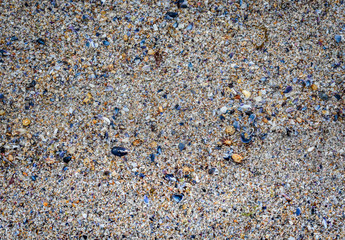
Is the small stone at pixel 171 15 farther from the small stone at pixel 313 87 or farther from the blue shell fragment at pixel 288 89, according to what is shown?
the small stone at pixel 313 87

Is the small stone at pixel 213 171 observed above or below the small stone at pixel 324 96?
A: below

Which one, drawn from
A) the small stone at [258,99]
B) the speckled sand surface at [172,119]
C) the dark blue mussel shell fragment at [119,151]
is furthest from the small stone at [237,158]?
the dark blue mussel shell fragment at [119,151]

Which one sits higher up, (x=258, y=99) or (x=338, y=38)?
(x=338, y=38)

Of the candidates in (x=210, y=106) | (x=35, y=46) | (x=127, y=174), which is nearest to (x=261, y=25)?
(x=210, y=106)

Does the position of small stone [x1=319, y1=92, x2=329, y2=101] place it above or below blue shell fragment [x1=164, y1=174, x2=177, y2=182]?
above

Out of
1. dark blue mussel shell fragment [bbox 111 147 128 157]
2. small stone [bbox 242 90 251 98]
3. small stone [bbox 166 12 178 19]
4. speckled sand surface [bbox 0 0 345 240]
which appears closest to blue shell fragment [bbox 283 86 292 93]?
speckled sand surface [bbox 0 0 345 240]

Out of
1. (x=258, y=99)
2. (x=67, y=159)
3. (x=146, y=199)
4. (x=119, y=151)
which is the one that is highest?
(x=258, y=99)

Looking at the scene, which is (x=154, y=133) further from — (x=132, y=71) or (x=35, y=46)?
(x=35, y=46)

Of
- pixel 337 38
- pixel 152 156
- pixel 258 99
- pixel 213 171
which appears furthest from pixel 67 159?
pixel 337 38

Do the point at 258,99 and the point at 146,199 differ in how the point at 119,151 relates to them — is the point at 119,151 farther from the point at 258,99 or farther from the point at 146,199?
the point at 258,99

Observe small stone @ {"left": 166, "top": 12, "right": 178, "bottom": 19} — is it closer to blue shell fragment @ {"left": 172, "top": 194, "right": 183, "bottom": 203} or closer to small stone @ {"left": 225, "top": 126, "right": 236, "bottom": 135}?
small stone @ {"left": 225, "top": 126, "right": 236, "bottom": 135}
